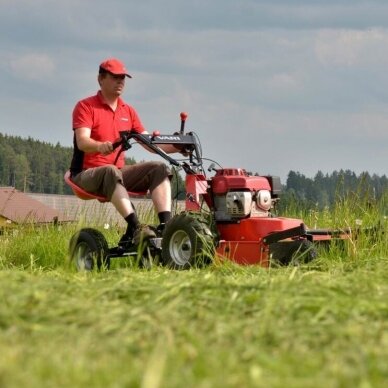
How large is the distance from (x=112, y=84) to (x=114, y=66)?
165 mm

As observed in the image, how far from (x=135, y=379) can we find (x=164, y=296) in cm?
128

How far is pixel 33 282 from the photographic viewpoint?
13.3 ft

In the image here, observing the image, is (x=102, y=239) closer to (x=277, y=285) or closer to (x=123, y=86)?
(x=123, y=86)

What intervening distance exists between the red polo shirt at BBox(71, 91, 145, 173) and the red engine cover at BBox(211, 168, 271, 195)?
1.00 meters

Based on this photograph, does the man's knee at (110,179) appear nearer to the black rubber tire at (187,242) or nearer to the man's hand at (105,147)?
the man's hand at (105,147)

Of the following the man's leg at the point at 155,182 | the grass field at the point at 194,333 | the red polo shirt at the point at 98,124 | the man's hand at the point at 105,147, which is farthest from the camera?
the red polo shirt at the point at 98,124

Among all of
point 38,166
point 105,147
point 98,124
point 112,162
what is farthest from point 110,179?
→ point 38,166

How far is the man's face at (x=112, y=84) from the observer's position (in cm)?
750

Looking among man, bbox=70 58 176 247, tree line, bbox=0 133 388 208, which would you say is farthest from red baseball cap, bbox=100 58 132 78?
tree line, bbox=0 133 388 208

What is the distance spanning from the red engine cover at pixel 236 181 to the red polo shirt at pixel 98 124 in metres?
1.00

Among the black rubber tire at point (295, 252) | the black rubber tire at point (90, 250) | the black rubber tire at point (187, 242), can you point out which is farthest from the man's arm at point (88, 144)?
the black rubber tire at point (295, 252)

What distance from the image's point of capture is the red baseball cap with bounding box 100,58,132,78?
741 centimetres

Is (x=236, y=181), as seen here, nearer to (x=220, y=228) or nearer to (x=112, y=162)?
(x=220, y=228)

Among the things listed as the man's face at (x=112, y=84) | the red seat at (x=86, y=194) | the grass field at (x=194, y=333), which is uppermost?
the man's face at (x=112, y=84)
